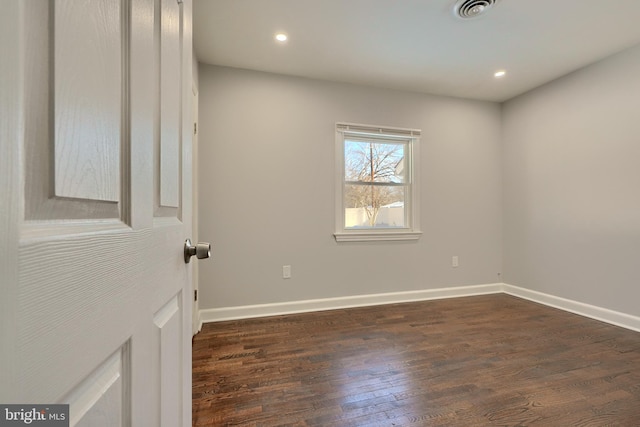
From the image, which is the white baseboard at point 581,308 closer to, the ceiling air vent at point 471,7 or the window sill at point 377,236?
the window sill at point 377,236

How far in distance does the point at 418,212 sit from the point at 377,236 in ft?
2.00

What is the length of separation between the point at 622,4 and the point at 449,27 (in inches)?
44.3

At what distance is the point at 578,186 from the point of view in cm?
286

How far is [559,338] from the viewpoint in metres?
2.28

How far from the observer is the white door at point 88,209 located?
0.25m

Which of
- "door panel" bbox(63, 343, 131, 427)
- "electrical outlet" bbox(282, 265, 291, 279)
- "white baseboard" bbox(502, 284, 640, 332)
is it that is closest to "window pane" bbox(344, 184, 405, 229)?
"electrical outlet" bbox(282, 265, 291, 279)

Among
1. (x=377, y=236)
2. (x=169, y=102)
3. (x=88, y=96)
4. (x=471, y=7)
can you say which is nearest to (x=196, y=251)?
(x=169, y=102)

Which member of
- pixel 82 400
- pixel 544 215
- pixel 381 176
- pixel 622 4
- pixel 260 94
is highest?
pixel 622 4

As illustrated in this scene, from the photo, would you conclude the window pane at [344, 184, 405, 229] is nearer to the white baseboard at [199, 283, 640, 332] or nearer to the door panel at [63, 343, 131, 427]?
the white baseboard at [199, 283, 640, 332]

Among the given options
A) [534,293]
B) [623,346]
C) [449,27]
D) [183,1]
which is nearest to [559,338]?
[623,346]

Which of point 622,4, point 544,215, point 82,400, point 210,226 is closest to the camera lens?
point 82,400

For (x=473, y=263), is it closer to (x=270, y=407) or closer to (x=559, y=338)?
(x=559, y=338)

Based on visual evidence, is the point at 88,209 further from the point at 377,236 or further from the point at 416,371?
the point at 377,236

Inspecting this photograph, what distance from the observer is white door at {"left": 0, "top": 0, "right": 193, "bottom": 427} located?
0.81 feet
